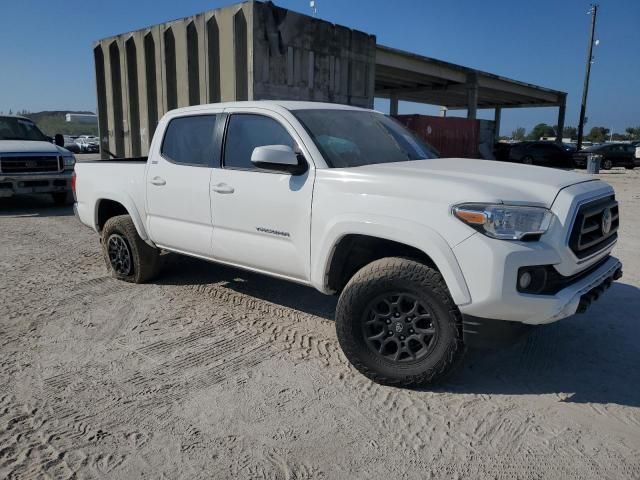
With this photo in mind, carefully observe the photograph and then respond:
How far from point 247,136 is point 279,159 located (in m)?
0.78

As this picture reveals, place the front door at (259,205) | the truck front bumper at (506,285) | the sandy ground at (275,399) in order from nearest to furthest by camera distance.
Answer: the sandy ground at (275,399), the truck front bumper at (506,285), the front door at (259,205)

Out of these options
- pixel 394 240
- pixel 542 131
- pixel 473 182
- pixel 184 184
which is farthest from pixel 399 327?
pixel 542 131

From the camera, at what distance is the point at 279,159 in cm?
342

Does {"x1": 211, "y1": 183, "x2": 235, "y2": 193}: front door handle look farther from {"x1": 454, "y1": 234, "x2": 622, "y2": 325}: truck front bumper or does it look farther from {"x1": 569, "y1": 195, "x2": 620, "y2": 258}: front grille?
{"x1": 569, "y1": 195, "x2": 620, "y2": 258}: front grille

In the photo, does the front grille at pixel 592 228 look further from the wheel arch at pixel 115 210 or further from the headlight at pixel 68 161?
the headlight at pixel 68 161

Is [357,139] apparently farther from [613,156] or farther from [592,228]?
[613,156]

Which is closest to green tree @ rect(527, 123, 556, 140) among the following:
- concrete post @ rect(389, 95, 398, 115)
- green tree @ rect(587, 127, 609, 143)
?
green tree @ rect(587, 127, 609, 143)

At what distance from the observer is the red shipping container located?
1947cm

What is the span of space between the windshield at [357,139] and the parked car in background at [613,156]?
2562 centimetres

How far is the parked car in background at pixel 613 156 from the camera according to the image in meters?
26.4

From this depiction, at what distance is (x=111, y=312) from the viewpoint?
4520 millimetres

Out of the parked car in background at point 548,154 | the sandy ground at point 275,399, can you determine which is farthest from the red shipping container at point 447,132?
the sandy ground at point 275,399

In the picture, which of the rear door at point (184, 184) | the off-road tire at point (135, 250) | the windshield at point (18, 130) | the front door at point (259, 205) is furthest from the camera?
the windshield at point (18, 130)

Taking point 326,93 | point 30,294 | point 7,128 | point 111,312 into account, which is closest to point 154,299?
point 111,312
